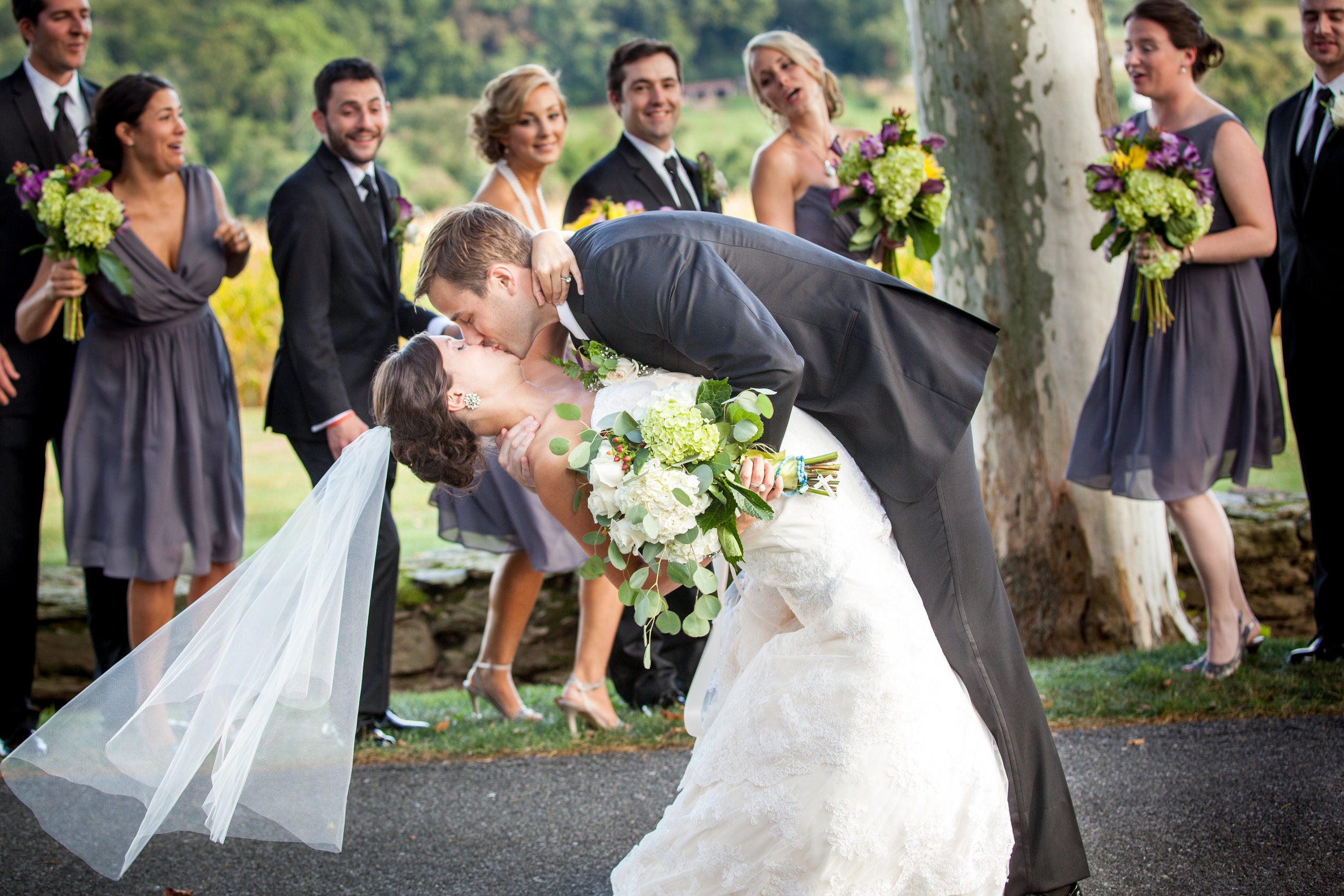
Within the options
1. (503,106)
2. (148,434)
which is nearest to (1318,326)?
(503,106)

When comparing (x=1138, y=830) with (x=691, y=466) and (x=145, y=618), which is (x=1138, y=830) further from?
(x=145, y=618)

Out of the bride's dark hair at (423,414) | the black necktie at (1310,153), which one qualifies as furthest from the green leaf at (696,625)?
the black necktie at (1310,153)

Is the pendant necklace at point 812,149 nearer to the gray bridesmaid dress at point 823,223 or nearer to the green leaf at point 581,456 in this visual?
the gray bridesmaid dress at point 823,223

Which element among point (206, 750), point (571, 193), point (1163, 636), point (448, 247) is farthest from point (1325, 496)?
point (206, 750)

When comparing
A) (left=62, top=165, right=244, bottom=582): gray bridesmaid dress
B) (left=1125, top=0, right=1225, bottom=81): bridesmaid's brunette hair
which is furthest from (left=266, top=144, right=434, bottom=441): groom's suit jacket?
(left=1125, top=0, right=1225, bottom=81): bridesmaid's brunette hair

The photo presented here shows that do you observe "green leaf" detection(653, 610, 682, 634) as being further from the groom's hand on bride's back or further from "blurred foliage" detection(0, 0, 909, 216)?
"blurred foliage" detection(0, 0, 909, 216)

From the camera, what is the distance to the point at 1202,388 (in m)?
4.63

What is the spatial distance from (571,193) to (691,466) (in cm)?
297

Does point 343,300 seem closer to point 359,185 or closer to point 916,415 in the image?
point 359,185

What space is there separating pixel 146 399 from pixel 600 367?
2635 millimetres

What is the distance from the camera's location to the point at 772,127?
5.56m

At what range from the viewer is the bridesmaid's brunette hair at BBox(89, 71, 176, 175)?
→ 448 cm

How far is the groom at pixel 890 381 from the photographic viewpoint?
2709 mm

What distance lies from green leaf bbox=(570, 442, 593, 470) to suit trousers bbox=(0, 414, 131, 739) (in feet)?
10.0
